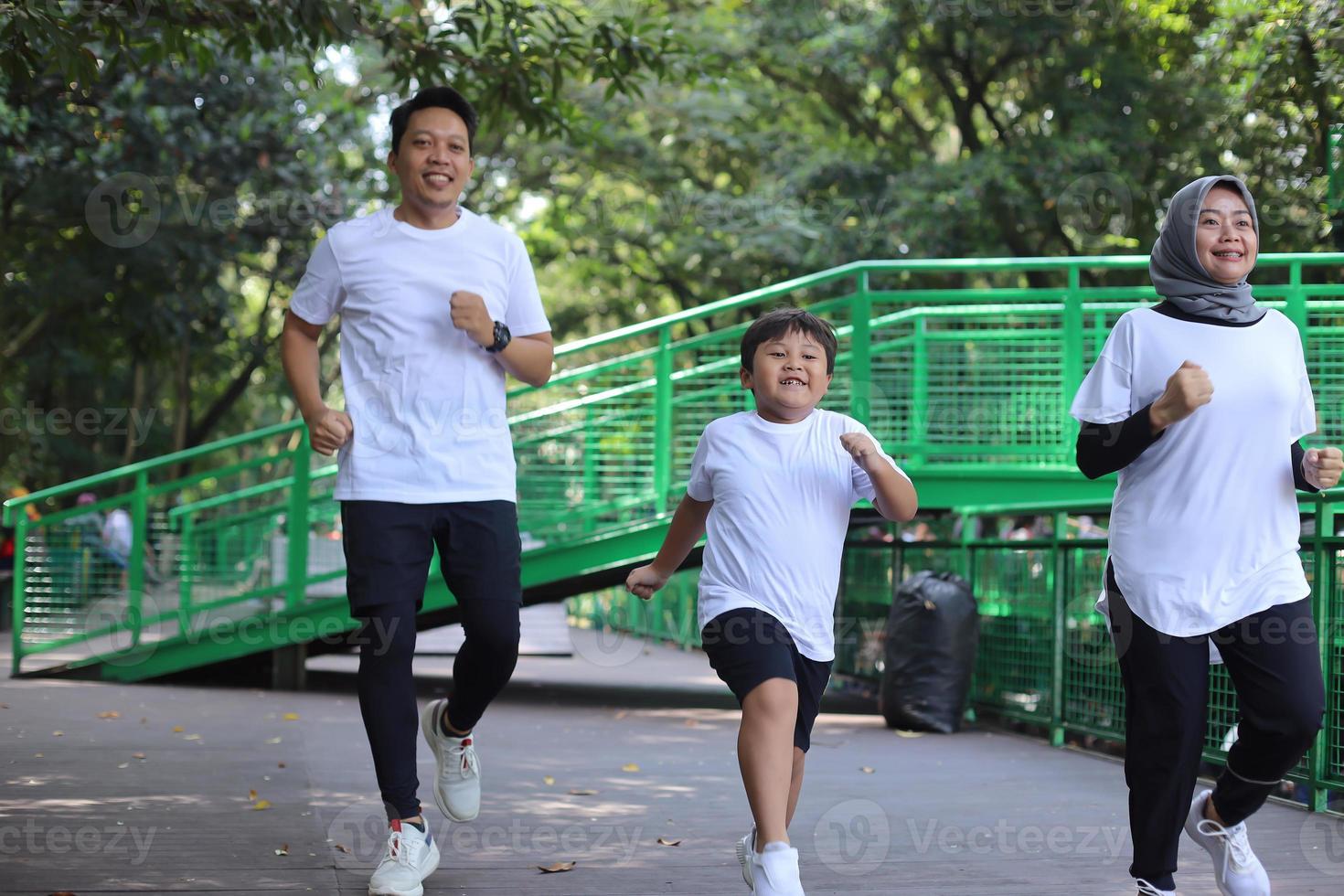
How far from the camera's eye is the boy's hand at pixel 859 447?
372 cm

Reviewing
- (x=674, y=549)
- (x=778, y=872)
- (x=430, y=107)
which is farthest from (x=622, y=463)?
(x=778, y=872)

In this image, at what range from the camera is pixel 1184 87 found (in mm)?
15969

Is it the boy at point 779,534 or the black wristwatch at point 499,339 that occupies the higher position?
the black wristwatch at point 499,339

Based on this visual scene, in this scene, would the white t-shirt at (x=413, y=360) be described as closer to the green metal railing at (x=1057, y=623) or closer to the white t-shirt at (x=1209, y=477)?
the white t-shirt at (x=1209, y=477)

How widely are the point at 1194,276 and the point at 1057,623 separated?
482cm

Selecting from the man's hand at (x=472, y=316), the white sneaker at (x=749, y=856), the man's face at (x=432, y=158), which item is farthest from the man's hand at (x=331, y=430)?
the white sneaker at (x=749, y=856)

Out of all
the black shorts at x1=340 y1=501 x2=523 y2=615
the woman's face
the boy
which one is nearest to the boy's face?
the boy

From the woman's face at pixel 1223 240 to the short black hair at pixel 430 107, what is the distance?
209cm

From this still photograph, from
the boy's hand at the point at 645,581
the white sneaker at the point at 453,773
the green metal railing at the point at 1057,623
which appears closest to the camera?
the boy's hand at the point at 645,581

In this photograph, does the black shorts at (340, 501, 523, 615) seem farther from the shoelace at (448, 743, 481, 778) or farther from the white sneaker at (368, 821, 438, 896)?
the white sneaker at (368, 821, 438, 896)

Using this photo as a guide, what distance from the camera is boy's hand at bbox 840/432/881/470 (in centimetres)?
372

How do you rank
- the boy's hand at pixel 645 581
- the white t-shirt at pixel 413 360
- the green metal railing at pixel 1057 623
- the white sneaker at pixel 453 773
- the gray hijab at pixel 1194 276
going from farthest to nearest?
the green metal railing at pixel 1057 623 < the white sneaker at pixel 453 773 < the white t-shirt at pixel 413 360 < the boy's hand at pixel 645 581 < the gray hijab at pixel 1194 276

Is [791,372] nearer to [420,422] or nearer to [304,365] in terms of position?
[420,422]

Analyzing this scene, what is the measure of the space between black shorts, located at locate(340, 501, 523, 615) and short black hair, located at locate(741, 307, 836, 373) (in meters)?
0.87
